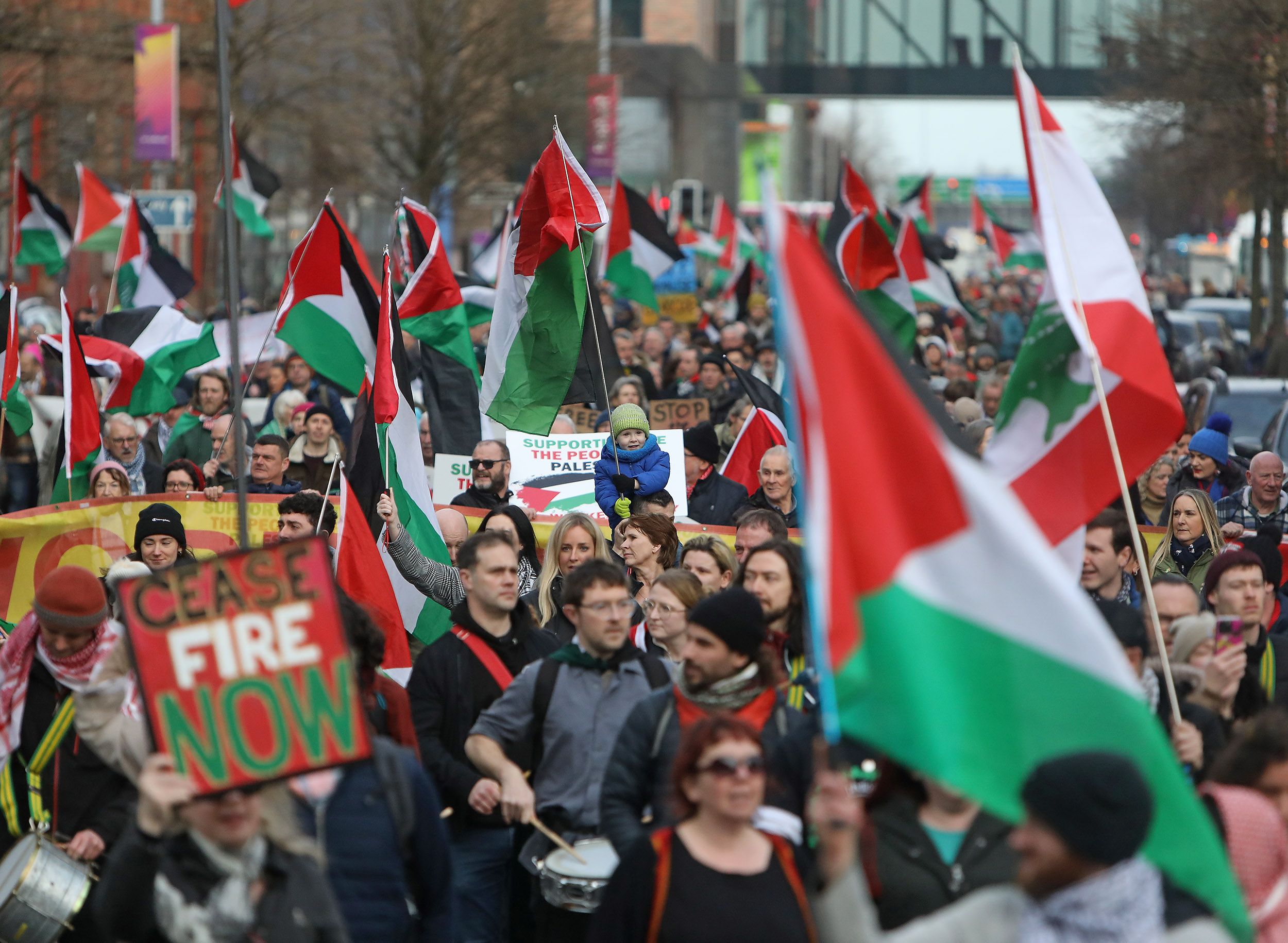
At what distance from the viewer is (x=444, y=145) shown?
38.9 metres

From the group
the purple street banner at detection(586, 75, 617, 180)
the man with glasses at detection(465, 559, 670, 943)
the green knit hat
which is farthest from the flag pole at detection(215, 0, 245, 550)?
the purple street banner at detection(586, 75, 617, 180)

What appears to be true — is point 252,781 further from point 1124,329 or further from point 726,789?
point 1124,329

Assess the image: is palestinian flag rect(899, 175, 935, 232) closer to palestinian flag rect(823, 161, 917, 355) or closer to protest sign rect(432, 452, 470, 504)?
palestinian flag rect(823, 161, 917, 355)

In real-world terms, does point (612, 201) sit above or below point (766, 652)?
above

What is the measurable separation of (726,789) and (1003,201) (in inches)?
5409

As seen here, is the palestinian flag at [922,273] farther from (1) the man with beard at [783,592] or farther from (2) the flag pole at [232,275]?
(1) the man with beard at [783,592]

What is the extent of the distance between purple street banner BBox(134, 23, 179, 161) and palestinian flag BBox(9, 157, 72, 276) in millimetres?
5121

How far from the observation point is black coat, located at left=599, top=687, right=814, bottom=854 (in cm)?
479

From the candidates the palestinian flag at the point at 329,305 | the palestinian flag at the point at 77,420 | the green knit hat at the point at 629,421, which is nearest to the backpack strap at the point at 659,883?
the green knit hat at the point at 629,421

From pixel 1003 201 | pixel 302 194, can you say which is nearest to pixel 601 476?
pixel 302 194

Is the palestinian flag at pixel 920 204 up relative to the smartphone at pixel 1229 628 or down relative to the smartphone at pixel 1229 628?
up

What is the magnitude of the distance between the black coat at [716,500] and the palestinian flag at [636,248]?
8.28m

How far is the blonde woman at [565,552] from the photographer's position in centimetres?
779

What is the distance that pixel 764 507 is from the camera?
10.3 m
